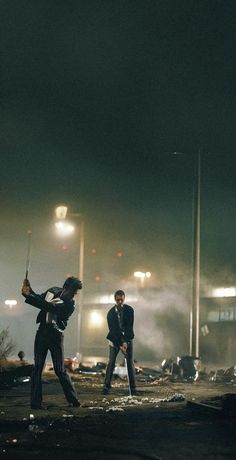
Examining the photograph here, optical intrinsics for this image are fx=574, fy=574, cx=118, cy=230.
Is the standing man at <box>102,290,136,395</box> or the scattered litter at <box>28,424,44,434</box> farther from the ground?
the standing man at <box>102,290,136,395</box>

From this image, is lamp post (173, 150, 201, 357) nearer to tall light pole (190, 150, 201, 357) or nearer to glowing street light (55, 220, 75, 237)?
tall light pole (190, 150, 201, 357)

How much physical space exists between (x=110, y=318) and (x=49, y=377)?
4.71m

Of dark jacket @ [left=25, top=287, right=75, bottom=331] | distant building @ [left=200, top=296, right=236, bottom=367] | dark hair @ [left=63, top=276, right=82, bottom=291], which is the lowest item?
distant building @ [left=200, top=296, right=236, bottom=367]

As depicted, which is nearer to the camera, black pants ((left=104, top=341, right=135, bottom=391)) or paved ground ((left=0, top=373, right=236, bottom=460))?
paved ground ((left=0, top=373, right=236, bottom=460))

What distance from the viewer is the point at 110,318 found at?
11609 mm

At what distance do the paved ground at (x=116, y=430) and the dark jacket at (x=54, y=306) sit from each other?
4.04 ft

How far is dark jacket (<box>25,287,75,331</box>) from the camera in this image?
8016 millimetres

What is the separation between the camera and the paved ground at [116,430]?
4992mm

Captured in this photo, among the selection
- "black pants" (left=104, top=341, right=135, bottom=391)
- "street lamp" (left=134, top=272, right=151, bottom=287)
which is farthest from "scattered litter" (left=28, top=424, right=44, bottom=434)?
"street lamp" (left=134, top=272, right=151, bottom=287)

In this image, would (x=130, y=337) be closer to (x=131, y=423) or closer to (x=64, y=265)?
(x=131, y=423)

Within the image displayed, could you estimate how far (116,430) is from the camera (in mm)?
6207

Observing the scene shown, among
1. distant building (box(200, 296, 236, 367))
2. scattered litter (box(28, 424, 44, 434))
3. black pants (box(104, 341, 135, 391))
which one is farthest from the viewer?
distant building (box(200, 296, 236, 367))

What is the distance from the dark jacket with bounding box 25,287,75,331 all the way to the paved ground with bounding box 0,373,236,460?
123 cm

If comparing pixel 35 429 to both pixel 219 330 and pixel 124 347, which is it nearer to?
pixel 124 347
